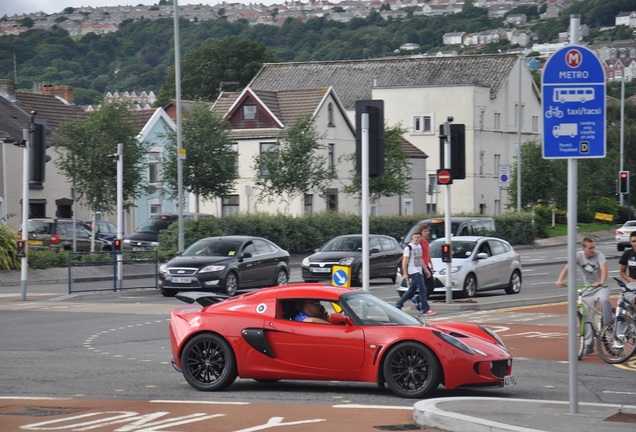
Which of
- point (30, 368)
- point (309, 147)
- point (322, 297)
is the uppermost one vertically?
point (309, 147)

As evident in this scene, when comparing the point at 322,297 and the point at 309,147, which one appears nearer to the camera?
the point at 322,297

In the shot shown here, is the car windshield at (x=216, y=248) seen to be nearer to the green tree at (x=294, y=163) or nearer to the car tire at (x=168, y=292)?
the car tire at (x=168, y=292)

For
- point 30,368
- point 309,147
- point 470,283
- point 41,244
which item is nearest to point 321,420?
point 30,368

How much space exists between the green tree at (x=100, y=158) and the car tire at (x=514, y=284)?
23.4 metres

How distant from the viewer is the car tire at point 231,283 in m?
32.5

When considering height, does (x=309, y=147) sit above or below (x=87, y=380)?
above

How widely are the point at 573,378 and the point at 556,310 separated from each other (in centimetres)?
1675

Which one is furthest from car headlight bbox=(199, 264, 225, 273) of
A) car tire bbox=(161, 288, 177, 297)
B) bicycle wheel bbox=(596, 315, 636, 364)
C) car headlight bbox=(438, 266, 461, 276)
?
bicycle wheel bbox=(596, 315, 636, 364)

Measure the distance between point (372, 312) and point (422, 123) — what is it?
230ft

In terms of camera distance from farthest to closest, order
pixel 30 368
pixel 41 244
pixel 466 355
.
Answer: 1. pixel 41 244
2. pixel 30 368
3. pixel 466 355

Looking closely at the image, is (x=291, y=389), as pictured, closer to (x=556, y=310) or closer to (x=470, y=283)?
(x=556, y=310)

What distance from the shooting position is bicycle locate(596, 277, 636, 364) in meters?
17.4

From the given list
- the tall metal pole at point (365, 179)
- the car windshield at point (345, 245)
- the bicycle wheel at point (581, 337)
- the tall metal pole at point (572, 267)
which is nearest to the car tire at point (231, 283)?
the car windshield at point (345, 245)

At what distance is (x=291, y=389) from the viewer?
49.1 ft
